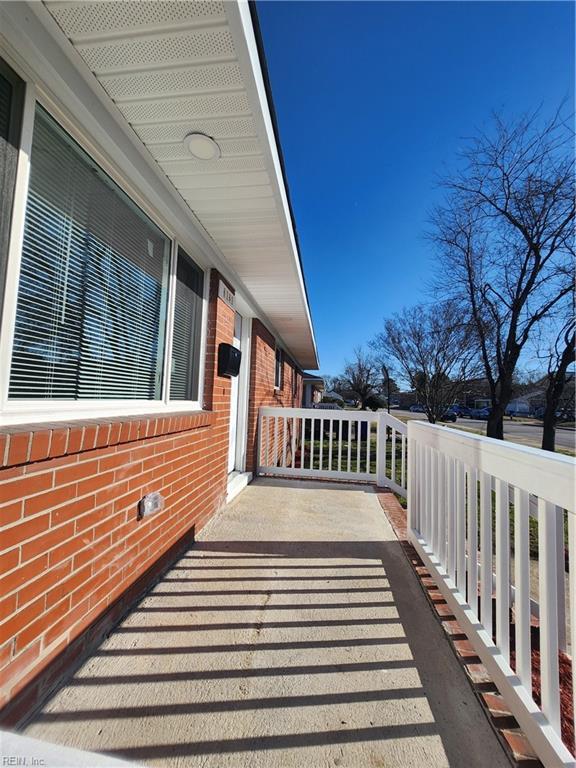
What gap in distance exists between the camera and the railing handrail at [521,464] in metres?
1.09

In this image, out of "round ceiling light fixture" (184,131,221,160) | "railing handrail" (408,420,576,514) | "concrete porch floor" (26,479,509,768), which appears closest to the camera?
"railing handrail" (408,420,576,514)

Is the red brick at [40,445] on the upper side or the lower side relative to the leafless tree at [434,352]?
lower

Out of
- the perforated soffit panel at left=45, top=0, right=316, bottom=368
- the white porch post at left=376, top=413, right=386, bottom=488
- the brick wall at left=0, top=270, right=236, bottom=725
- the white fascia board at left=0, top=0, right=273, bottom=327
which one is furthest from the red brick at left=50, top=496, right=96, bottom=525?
the white porch post at left=376, top=413, right=386, bottom=488

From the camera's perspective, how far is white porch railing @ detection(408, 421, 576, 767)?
115 cm

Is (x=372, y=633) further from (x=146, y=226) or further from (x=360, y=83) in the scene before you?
(x=360, y=83)

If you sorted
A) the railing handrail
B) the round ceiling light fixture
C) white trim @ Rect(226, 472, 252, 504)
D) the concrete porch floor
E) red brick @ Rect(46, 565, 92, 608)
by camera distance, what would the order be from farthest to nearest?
white trim @ Rect(226, 472, 252, 504) → the round ceiling light fixture → red brick @ Rect(46, 565, 92, 608) → the concrete porch floor → the railing handrail

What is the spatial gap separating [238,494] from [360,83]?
496 centimetres

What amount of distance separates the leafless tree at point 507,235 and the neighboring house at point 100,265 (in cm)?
580

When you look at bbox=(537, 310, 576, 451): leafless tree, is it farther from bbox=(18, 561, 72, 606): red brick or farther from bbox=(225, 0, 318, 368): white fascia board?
bbox=(18, 561, 72, 606): red brick

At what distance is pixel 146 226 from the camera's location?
2209mm

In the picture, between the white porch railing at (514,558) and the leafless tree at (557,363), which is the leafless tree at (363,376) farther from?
the white porch railing at (514,558)

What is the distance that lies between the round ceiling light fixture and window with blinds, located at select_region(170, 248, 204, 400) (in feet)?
2.96

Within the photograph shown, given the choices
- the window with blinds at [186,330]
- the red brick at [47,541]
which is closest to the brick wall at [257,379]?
the window with blinds at [186,330]

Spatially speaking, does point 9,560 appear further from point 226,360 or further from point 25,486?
point 226,360
